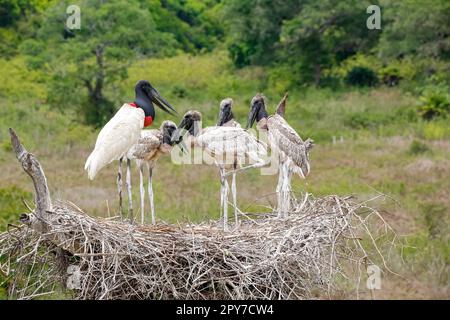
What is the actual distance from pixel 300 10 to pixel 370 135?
12.0 meters

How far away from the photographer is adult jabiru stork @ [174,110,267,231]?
11125mm

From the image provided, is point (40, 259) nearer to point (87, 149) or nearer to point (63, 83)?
point (87, 149)

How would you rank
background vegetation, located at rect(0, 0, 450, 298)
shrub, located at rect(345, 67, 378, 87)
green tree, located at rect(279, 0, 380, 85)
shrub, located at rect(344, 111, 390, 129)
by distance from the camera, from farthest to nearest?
1. shrub, located at rect(345, 67, 378, 87)
2. green tree, located at rect(279, 0, 380, 85)
3. shrub, located at rect(344, 111, 390, 129)
4. background vegetation, located at rect(0, 0, 450, 298)

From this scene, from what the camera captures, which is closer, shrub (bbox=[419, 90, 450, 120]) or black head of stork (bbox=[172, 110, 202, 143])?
black head of stork (bbox=[172, 110, 202, 143])

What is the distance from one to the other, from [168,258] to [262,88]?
107 ft

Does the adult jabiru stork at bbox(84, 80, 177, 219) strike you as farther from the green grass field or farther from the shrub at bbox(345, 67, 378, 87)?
the shrub at bbox(345, 67, 378, 87)

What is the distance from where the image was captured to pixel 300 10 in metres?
44.0

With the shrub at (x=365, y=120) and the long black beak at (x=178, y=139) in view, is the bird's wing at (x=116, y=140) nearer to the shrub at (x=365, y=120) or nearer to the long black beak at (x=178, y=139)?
the long black beak at (x=178, y=139)

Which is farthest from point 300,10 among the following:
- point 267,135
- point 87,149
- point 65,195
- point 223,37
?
point 267,135

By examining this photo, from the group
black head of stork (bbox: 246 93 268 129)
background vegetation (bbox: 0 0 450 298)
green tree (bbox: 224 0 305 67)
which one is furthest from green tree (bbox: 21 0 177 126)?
black head of stork (bbox: 246 93 268 129)

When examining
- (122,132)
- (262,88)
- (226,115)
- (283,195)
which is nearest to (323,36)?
(262,88)

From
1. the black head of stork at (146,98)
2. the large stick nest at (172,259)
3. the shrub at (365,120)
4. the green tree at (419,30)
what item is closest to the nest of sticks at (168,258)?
the large stick nest at (172,259)

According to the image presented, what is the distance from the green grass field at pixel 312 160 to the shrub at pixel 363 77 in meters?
0.96

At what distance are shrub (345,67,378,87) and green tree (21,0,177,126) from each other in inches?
300
